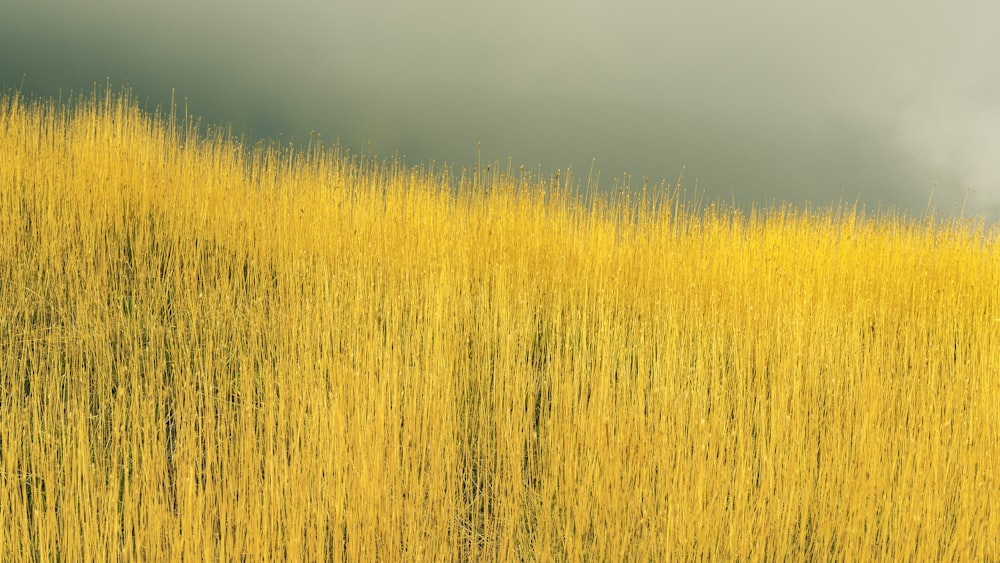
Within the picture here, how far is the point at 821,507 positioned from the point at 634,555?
3.31ft

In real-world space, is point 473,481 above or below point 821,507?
below

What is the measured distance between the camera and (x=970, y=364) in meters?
5.91

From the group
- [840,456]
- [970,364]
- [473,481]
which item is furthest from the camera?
[970,364]

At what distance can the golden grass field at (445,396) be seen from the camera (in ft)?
10.3

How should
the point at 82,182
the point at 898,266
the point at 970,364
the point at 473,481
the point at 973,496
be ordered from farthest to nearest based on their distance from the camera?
the point at 898,266
the point at 82,182
the point at 970,364
the point at 473,481
the point at 973,496

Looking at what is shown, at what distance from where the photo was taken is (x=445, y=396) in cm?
399

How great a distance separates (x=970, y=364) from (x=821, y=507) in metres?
3.15

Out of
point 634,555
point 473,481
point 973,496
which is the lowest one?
point 473,481

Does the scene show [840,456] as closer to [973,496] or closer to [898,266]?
[973,496]

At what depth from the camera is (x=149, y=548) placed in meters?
2.87

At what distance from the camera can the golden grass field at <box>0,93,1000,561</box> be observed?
3.15m

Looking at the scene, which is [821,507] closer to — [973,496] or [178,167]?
[973,496]

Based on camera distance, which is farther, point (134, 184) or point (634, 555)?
point (134, 184)

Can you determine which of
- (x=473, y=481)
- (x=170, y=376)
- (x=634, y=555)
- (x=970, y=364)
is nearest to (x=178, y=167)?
(x=170, y=376)
